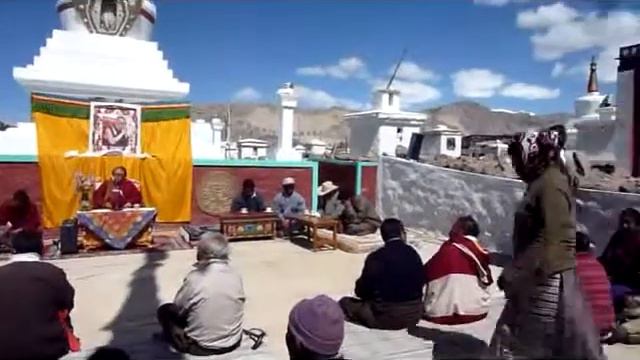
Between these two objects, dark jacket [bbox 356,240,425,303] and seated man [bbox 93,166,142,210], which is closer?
dark jacket [bbox 356,240,425,303]

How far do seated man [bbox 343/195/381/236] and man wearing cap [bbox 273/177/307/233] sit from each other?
942 millimetres

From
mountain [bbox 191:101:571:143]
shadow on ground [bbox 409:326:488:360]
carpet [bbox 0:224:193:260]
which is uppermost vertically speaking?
mountain [bbox 191:101:571:143]

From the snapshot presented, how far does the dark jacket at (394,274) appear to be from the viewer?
4105 mm

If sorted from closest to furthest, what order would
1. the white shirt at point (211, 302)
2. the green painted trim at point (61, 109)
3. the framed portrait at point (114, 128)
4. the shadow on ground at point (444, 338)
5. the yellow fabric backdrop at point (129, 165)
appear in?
the white shirt at point (211, 302), the shadow on ground at point (444, 338), the yellow fabric backdrop at point (129, 165), the green painted trim at point (61, 109), the framed portrait at point (114, 128)

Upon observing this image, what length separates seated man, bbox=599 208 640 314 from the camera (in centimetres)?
431

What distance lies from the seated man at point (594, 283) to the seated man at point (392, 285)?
1166 millimetres

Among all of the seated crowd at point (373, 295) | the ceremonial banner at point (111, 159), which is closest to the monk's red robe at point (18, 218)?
the ceremonial banner at point (111, 159)

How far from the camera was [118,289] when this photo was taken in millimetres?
5750

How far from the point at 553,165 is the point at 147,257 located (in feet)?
19.6

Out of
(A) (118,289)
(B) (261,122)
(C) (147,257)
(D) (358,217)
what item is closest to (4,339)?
(A) (118,289)

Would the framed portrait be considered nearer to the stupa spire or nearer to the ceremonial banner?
the ceremonial banner

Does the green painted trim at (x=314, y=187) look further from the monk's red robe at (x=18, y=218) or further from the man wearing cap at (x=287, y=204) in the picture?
the monk's red robe at (x=18, y=218)

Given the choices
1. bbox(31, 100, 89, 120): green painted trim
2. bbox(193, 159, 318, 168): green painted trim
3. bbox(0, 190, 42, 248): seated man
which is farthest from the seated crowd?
bbox(193, 159, 318, 168): green painted trim

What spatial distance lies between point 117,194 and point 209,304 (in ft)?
16.1
